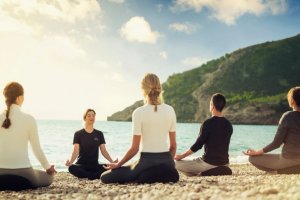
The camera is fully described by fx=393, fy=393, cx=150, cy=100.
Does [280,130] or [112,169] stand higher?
[280,130]

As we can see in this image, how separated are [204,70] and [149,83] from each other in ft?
627

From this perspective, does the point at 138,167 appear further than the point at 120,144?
No

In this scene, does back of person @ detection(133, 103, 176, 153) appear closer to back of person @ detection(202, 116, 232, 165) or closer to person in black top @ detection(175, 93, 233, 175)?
person in black top @ detection(175, 93, 233, 175)

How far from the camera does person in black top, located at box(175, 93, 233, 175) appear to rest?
11.3 metres

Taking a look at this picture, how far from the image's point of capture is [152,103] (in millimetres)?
9164

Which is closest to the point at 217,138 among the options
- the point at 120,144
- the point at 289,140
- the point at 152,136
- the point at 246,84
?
the point at 289,140

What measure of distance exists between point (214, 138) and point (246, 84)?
17041 centimetres

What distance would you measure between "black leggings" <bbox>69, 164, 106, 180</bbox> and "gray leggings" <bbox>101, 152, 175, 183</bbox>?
2875 mm

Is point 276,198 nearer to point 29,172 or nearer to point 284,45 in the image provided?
point 29,172

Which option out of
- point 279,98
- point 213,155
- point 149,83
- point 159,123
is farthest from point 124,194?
point 279,98

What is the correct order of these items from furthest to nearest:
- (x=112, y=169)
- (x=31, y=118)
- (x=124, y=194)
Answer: (x=112, y=169) < (x=31, y=118) < (x=124, y=194)

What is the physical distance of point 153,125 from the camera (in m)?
9.04

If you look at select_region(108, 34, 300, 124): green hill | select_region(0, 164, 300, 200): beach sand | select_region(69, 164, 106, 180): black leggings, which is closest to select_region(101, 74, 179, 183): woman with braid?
select_region(0, 164, 300, 200): beach sand

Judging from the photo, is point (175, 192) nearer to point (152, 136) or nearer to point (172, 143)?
point (152, 136)
